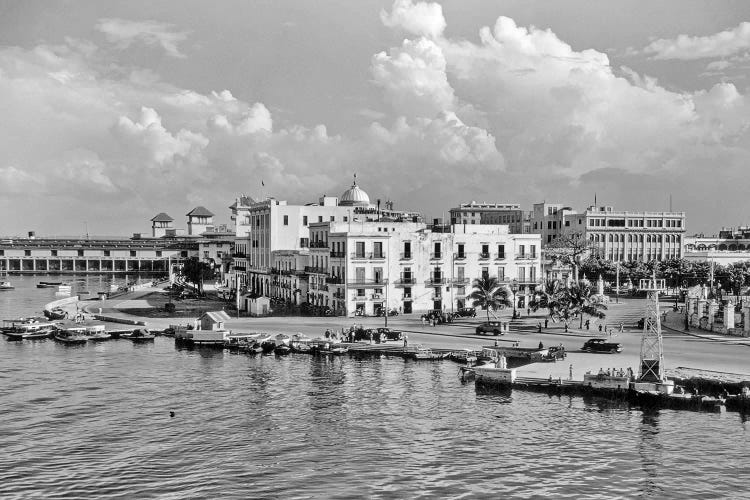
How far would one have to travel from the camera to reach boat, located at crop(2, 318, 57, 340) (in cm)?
8444

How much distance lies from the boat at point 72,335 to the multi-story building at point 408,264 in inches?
1126

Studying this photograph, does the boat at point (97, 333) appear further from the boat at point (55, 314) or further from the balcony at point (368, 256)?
the balcony at point (368, 256)

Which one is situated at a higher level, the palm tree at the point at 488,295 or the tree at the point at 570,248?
the tree at the point at 570,248

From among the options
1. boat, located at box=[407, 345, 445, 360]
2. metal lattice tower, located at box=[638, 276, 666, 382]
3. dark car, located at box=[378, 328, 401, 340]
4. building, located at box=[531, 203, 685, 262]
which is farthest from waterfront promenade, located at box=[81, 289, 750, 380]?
building, located at box=[531, 203, 685, 262]

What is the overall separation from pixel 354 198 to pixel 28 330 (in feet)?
182

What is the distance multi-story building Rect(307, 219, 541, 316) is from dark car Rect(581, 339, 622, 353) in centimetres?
2840

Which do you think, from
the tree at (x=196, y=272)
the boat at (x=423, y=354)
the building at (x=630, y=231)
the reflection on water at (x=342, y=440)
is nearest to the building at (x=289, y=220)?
the tree at (x=196, y=272)

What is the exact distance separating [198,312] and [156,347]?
1037 inches

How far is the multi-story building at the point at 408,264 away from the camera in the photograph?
9250cm

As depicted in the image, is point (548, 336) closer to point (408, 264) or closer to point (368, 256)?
point (408, 264)

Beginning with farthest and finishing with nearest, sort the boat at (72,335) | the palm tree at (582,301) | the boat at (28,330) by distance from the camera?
1. the boat at (28,330)
2. the boat at (72,335)
3. the palm tree at (582,301)

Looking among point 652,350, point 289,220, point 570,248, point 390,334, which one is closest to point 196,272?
point 289,220

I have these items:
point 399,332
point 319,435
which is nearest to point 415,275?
point 399,332

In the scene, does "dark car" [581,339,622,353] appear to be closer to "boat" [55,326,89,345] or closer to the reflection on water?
the reflection on water
